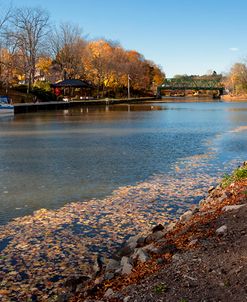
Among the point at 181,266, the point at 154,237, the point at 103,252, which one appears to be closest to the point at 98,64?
the point at 154,237

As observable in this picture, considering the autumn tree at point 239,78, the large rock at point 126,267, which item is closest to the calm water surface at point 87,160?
the large rock at point 126,267

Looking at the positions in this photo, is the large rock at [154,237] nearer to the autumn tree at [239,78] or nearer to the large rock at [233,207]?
the large rock at [233,207]

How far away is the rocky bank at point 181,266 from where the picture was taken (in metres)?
4.67

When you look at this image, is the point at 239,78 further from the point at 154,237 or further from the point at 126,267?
the point at 126,267

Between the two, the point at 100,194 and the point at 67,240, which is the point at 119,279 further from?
the point at 100,194

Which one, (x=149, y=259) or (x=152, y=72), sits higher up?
(x=152, y=72)

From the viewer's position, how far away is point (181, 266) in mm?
5344

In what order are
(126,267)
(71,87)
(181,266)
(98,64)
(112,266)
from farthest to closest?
(98,64) < (71,87) < (112,266) < (126,267) < (181,266)

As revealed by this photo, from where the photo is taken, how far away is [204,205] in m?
9.39

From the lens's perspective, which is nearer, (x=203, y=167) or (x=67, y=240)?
(x=67, y=240)

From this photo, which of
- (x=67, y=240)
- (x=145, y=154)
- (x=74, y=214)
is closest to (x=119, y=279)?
(x=67, y=240)

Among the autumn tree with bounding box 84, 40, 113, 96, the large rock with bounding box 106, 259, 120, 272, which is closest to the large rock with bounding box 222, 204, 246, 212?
the large rock with bounding box 106, 259, 120, 272

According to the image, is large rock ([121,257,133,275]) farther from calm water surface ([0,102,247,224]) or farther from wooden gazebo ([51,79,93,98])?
wooden gazebo ([51,79,93,98])

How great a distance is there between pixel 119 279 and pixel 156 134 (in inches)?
891
